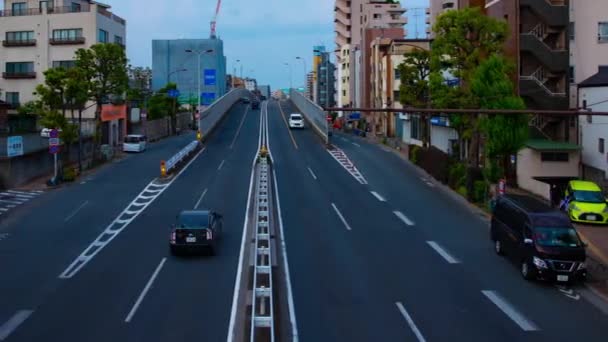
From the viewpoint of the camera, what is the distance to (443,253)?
84.4 feet

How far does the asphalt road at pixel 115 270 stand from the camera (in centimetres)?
1731

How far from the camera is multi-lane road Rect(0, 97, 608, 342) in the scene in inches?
679


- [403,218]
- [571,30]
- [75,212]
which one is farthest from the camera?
[571,30]

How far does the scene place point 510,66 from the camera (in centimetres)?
3922

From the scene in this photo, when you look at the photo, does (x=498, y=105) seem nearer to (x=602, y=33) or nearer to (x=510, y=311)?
(x=602, y=33)

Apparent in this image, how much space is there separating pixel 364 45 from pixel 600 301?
8641cm

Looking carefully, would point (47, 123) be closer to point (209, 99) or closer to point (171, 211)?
point (171, 211)

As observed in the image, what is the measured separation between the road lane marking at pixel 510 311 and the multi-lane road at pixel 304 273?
0.18 feet

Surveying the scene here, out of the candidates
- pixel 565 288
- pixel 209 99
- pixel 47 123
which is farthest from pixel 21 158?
pixel 209 99

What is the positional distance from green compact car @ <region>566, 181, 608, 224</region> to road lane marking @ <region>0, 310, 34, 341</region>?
957 inches

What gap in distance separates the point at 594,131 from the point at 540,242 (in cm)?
2045

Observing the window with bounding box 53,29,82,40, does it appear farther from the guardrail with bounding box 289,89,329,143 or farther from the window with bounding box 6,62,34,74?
the guardrail with bounding box 289,89,329,143

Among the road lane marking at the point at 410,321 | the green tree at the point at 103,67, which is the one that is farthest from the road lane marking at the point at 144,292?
the green tree at the point at 103,67

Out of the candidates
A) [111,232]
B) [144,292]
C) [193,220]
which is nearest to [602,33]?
[193,220]
